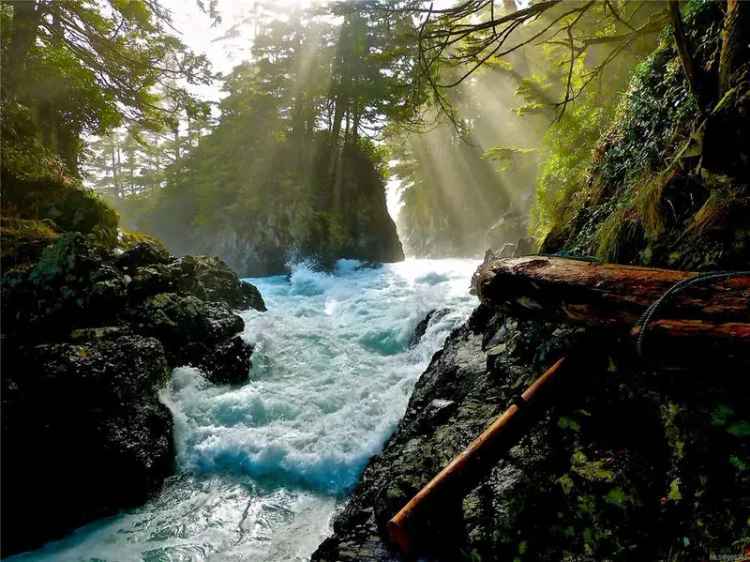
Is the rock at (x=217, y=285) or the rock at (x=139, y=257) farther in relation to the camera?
the rock at (x=217, y=285)

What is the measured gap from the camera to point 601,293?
245cm

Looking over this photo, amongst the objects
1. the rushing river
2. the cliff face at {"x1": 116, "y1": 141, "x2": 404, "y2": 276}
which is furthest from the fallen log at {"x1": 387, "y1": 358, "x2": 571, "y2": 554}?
the cliff face at {"x1": 116, "y1": 141, "x2": 404, "y2": 276}

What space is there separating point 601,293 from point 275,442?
514 cm

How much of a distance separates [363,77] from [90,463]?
23990 mm

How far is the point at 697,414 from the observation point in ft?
6.90

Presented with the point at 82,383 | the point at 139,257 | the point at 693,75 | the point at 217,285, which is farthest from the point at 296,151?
the point at 693,75

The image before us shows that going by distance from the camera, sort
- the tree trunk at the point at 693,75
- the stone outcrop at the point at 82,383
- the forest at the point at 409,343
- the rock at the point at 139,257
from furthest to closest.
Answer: the rock at the point at 139,257 → the stone outcrop at the point at 82,383 → the tree trunk at the point at 693,75 → the forest at the point at 409,343

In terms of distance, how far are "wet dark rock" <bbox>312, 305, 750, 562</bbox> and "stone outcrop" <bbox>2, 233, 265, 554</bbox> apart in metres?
3.38

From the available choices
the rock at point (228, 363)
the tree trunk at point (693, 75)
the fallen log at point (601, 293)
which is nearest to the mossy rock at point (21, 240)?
the rock at point (228, 363)

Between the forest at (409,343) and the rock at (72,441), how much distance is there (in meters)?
0.03

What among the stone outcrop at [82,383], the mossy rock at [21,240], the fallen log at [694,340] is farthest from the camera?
the mossy rock at [21,240]

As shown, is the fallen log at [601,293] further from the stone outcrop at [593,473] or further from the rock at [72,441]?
the rock at [72,441]

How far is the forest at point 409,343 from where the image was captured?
223 centimetres

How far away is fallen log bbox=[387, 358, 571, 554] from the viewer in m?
2.24
